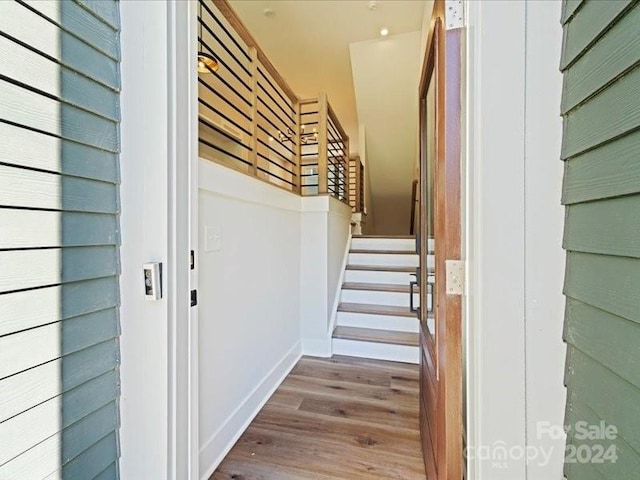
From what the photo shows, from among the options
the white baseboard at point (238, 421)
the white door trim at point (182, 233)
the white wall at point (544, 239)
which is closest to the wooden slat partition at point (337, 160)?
the white baseboard at point (238, 421)

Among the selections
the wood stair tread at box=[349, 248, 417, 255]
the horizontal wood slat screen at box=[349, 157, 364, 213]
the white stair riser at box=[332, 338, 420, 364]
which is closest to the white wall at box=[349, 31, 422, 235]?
the horizontal wood slat screen at box=[349, 157, 364, 213]

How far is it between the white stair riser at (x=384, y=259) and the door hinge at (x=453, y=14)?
9.63ft

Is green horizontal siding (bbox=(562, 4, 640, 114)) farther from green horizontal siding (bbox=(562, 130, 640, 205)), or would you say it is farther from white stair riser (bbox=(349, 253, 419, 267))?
white stair riser (bbox=(349, 253, 419, 267))

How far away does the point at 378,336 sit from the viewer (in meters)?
2.88

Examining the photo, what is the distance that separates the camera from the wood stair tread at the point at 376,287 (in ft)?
10.8

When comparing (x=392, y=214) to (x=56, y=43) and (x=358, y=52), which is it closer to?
(x=358, y=52)

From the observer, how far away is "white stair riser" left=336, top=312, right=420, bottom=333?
2986 millimetres

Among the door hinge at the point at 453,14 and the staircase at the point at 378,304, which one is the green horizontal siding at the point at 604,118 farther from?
the staircase at the point at 378,304

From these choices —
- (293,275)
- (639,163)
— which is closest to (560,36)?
(639,163)

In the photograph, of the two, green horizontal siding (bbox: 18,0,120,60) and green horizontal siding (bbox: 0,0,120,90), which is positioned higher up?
green horizontal siding (bbox: 18,0,120,60)

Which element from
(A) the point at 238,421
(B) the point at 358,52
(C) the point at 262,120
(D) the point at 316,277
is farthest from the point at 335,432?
(B) the point at 358,52

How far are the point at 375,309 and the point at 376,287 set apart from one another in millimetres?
309

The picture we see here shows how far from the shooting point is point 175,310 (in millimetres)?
935

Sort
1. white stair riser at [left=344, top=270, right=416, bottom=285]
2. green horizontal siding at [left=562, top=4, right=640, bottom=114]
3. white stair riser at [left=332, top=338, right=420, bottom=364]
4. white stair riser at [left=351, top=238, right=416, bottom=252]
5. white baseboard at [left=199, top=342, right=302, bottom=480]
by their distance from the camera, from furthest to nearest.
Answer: white stair riser at [left=351, top=238, right=416, bottom=252], white stair riser at [left=344, top=270, right=416, bottom=285], white stair riser at [left=332, top=338, right=420, bottom=364], white baseboard at [left=199, top=342, right=302, bottom=480], green horizontal siding at [left=562, top=4, right=640, bottom=114]
